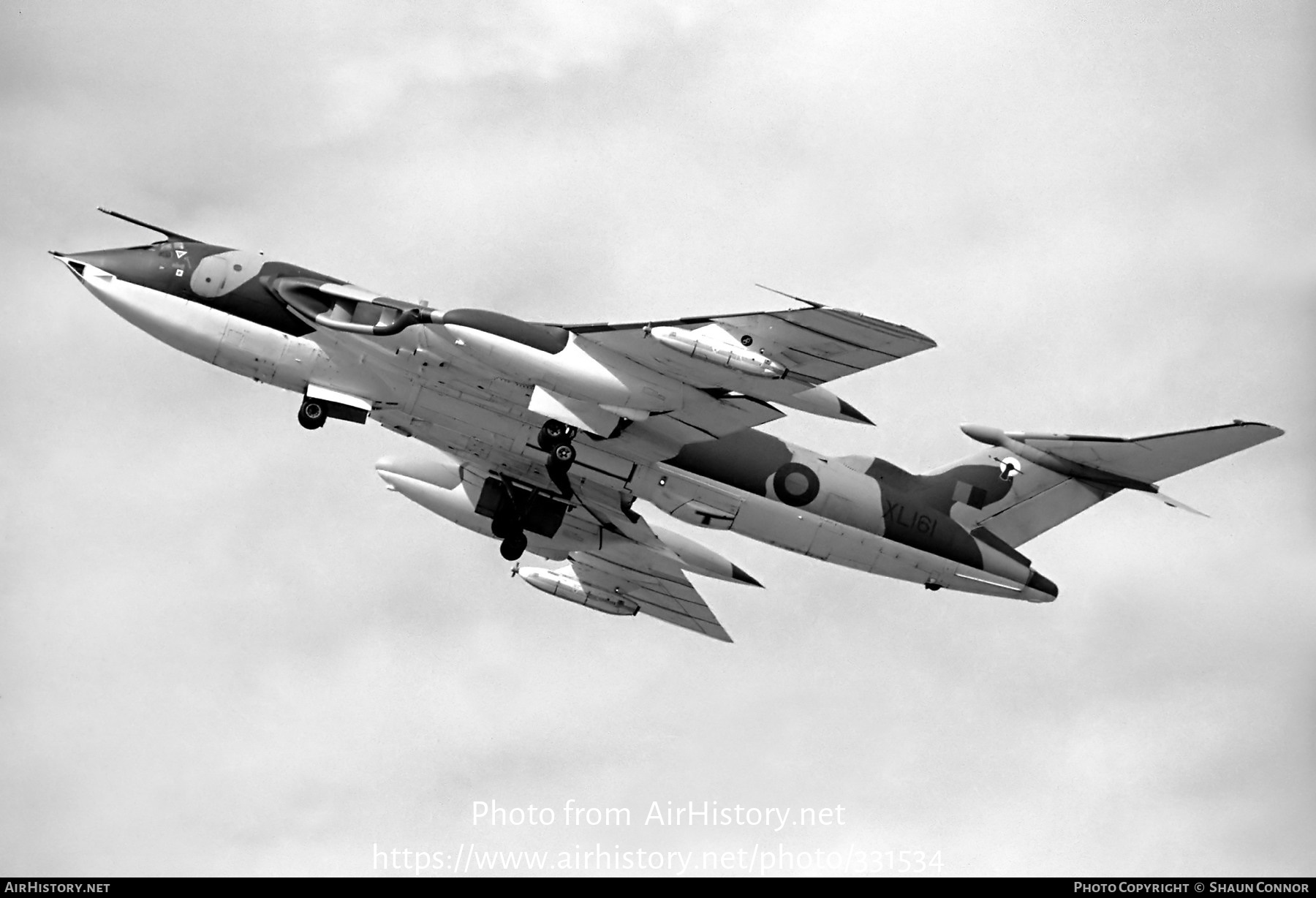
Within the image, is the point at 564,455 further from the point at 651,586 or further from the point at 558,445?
the point at 651,586

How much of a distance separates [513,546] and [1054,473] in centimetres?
1370

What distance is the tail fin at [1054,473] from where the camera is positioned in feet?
135

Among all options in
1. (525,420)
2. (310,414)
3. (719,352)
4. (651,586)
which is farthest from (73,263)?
(651,586)

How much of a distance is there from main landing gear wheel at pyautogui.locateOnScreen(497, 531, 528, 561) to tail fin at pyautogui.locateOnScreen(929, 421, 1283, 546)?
34.4 feet

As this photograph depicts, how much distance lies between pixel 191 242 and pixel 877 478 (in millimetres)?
16911

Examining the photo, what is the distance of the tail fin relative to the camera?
4128 cm

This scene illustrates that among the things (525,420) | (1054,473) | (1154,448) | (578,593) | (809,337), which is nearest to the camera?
(809,337)

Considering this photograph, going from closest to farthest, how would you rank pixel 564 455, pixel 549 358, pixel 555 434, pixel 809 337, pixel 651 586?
1. pixel 809 337
2. pixel 549 358
3. pixel 555 434
4. pixel 564 455
5. pixel 651 586

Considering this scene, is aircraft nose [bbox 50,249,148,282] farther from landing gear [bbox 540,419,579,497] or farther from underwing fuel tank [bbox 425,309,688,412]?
landing gear [bbox 540,419,579,497]

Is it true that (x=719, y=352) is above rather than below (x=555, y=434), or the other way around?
above

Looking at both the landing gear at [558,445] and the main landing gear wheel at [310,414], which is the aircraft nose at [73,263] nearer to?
the main landing gear wheel at [310,414]

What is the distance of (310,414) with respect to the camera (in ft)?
125
